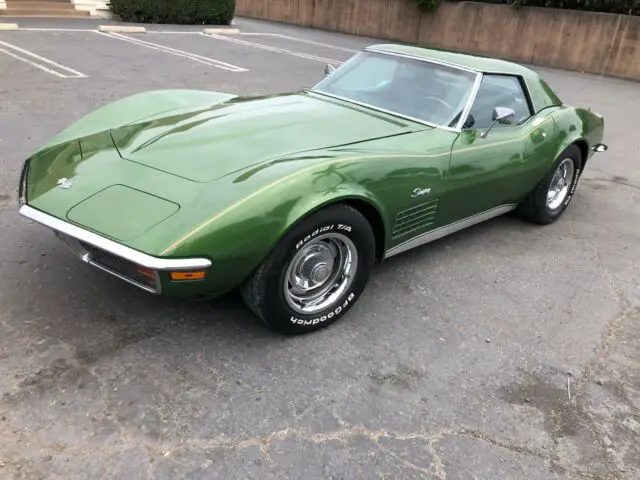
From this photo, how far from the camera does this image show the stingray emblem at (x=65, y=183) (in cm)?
277

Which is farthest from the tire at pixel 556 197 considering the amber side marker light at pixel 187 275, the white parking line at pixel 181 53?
the white parking line at pixel 181 53

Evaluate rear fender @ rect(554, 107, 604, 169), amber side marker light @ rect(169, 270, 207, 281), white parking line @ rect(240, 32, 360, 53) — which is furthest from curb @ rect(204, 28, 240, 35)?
amber side marker light @ rect(169, 270, 207, 281)

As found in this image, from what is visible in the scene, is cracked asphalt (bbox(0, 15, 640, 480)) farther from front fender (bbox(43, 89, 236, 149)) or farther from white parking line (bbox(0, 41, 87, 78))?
white parking line (bbox(0, 41, 87, 78))

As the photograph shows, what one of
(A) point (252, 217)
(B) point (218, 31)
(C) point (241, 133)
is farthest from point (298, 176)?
(B) point (218, 31)

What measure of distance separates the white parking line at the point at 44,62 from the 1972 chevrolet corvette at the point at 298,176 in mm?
5758

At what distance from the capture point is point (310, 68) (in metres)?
12.4

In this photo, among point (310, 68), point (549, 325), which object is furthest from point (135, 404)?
point (310, 68)

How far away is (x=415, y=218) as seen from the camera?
11.0 ft

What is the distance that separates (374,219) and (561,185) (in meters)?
2.63

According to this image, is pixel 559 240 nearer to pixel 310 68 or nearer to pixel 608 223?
pixel 608 223

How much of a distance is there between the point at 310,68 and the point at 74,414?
11.0m

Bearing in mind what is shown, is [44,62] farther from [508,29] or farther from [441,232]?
[508,29]

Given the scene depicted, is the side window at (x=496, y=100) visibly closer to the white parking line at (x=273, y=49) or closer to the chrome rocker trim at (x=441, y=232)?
the chrome rocker trim at (x=441, y=232)

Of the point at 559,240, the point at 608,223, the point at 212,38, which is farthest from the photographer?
the point at 212,38
